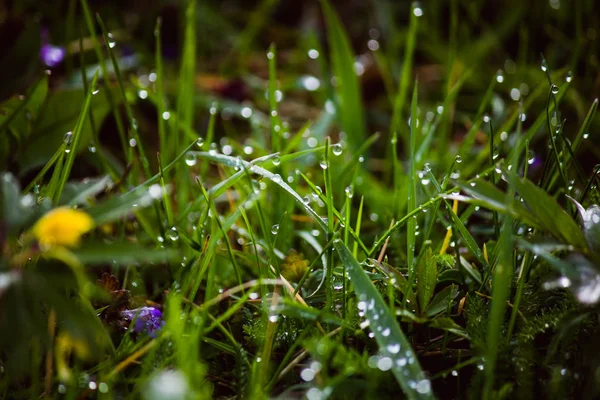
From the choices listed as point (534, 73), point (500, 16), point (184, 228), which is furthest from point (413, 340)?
point (500, 16)

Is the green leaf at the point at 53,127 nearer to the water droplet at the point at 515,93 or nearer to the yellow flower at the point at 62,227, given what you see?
the yellow flower at the point at 62,227

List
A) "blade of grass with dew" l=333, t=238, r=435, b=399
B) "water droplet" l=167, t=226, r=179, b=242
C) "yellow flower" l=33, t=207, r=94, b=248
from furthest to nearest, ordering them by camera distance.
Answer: "water droplet" l=167, t=226, r=179, b=242, "blade of grass with dew" l=333, t=238, r=435, b=399, "yellow flower" l=33, t=207, r=94, b=248

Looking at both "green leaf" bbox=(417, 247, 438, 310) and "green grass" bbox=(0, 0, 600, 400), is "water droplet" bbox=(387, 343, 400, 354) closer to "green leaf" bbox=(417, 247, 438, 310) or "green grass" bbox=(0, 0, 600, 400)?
"green grass" bbox=(0, 0, 600, 400)

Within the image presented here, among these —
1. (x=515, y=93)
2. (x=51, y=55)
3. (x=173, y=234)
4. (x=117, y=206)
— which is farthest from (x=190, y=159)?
(x=515, y=93)

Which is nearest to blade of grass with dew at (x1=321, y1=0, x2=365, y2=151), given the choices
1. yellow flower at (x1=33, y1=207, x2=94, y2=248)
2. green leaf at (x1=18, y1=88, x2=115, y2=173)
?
green leaf at (x1=18, y1=88, x2=115, y2=173)

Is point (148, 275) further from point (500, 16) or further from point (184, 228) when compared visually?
point (500, 16)

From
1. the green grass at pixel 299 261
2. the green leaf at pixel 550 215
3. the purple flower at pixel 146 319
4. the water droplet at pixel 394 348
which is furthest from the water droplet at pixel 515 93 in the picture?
the purple flower at pixel 146 319
